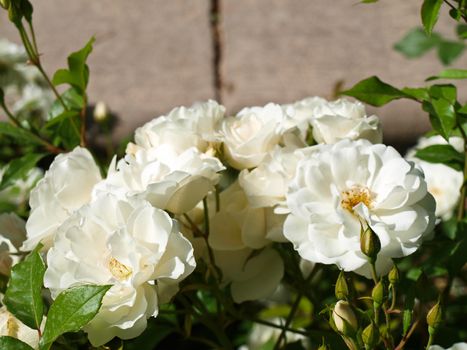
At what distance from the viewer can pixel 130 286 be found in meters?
0.73

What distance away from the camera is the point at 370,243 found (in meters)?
0.70

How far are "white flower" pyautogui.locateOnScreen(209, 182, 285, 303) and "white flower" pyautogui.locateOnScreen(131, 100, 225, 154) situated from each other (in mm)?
71

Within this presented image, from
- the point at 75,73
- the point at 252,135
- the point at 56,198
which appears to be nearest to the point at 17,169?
the point at 75,73

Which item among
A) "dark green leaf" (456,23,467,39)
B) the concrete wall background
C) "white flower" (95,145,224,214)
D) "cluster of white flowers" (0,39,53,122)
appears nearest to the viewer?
"white flower" (95,145,224,214)

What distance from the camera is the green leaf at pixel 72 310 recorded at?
2.22ft

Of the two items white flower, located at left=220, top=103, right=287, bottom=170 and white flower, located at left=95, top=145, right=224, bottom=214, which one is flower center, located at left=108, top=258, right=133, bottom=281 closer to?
white flower, located at left=95, top=145, right=224, bottom=214

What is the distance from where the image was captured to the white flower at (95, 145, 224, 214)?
30.7 inches

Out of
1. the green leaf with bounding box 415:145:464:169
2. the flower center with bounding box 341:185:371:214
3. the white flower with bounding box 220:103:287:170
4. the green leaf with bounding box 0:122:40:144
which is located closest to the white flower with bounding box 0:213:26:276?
the green leaf with bounding box 0:122:40:144

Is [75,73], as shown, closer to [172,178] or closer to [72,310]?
[172,178]

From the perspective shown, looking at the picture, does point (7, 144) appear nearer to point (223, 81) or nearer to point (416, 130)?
point (223, 81)

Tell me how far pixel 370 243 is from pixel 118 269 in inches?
9.3

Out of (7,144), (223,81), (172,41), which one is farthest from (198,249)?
(172,41)

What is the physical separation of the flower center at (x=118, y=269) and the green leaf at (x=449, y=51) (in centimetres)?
→ 90

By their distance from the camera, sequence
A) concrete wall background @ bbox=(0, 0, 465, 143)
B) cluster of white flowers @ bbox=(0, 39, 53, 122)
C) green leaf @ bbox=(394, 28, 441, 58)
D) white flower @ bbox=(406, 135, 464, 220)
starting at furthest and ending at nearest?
concrete wall background @ bbox=(0, 0, 465, 143)
cluster of white flowers @ bbox=(0, 39, 53, 122)
green leaf @ bbox=(394, 28, 441, 58)
white flower @ bbox=(406, 135, 464, 220)
